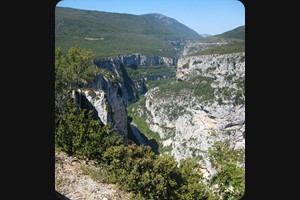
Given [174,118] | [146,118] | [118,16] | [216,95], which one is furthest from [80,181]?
[118,16]

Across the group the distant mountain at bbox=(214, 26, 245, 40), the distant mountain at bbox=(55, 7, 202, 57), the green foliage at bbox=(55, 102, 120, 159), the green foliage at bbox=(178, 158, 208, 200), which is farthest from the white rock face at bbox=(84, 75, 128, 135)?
the distant mountain at bbox=(214, 26, 245, 40)

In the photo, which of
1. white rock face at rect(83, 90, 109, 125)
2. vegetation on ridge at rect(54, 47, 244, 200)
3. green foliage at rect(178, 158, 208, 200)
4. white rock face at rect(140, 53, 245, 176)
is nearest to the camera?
vegetation on ridge at rect(54, 47, 244, 200)

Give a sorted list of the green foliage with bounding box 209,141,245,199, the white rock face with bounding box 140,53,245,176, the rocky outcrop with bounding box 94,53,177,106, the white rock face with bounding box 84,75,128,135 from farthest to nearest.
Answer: the rocky outcrop with bounding box 94,53,177,106, the white rock face with bounding box 140,53,245,176, the white rock face with bounding box 84,75,128,135, the green foliage with bounding box 209,141,245,199

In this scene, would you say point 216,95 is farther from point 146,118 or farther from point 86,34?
point 86,34

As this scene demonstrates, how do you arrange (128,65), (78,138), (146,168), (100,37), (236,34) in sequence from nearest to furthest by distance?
1. (146,168)
2. (78,138)
3. (236,34)
4. (128,65)
5. (100,37)

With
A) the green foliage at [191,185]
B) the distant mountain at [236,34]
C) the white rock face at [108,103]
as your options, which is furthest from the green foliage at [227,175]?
the distant mountain at [236,34]

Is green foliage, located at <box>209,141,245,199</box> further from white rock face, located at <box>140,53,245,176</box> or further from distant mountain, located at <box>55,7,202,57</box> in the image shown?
distant mountain, located at <box>55,7,202,57</box>

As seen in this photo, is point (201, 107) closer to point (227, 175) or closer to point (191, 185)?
point (191, 185)

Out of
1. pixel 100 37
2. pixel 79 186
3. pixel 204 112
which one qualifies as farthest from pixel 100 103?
pixel 100 37
